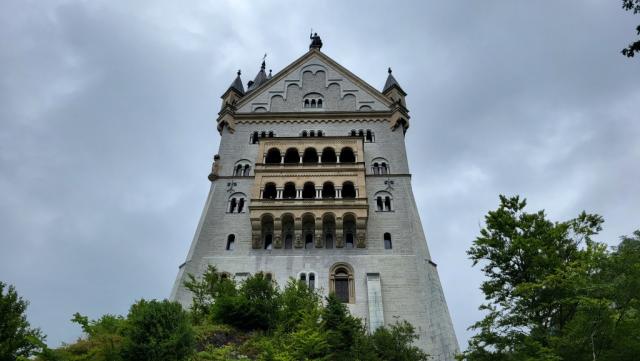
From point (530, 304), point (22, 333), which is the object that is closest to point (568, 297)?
point (530, 304)

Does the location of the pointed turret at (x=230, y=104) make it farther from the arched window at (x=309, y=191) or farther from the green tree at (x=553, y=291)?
the green tree at (x=553, y=291)

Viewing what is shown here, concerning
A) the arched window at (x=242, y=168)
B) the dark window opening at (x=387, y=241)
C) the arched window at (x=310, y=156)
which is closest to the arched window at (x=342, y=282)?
the dark window opening at (x=387, y=241)

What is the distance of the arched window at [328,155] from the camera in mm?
42031

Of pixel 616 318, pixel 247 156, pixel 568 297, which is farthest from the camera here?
pixel 247 156

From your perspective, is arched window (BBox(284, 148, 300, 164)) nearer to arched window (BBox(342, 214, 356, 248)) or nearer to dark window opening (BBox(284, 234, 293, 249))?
dark window opening (BBox(284, 234, 293, 249))

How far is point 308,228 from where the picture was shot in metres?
37.5

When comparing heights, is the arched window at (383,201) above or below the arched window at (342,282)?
above

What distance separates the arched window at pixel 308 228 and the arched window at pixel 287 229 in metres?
0.91

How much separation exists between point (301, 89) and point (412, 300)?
24.8m

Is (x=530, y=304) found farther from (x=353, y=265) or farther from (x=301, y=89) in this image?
(x=301, y=89)

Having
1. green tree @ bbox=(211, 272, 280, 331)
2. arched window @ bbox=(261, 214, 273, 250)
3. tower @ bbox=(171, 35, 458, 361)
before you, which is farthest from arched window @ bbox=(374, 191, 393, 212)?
green tree @ bbox=(211, 272, 280, 331)

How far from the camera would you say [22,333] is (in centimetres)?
2386

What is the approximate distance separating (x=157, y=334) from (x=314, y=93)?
3335 cm

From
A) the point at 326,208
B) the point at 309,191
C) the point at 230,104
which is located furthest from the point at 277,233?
the point at 230,104
